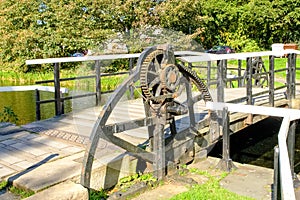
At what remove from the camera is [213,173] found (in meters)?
4.09

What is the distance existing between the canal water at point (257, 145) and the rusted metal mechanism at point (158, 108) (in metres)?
1.95

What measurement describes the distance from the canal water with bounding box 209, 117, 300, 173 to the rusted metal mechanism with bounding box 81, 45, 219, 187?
195 centimetres

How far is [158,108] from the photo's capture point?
11.9ft

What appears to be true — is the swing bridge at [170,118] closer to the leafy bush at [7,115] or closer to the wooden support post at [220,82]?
the wooden support post at [220,82]

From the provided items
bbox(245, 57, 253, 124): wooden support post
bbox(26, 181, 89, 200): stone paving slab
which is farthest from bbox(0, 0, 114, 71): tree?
bbox(26, 181, 89, 200): stone paving slab

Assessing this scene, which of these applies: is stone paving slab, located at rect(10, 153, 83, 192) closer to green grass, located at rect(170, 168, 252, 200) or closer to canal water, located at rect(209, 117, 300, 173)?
green grass, located at rect(170, 168, 252, 200)

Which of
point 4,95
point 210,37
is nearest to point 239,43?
point 210,37

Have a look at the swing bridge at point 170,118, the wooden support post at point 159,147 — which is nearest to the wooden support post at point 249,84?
the swing bridge at point 170,118

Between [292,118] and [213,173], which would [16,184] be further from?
[292,118]

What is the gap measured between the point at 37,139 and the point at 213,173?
2028 millimetres

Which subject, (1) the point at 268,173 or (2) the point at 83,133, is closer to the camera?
(1) the point at 268,173

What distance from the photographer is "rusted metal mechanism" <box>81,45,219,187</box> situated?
3.18 m

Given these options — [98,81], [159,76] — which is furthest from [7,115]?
[159,76]

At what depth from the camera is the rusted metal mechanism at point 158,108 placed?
3180mm
